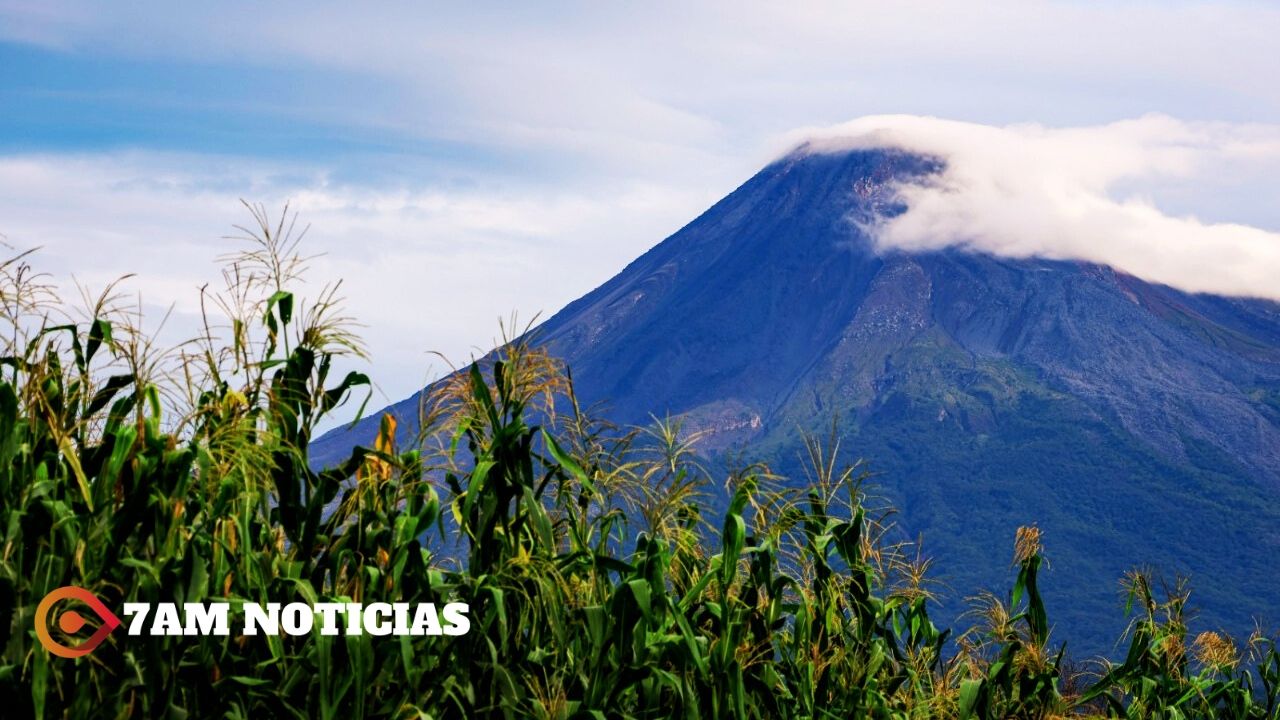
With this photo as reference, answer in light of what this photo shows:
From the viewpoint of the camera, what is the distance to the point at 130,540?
552 cm

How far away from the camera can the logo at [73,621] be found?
514 centimetres

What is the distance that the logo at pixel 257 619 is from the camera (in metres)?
5.22

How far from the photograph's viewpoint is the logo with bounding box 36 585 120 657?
203 inches

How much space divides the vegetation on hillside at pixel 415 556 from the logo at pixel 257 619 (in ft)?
0.18

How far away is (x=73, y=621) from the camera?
206 inches

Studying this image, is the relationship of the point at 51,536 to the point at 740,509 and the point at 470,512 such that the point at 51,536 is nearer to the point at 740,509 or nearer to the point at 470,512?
the point at 470,512

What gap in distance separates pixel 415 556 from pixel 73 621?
4.28ft

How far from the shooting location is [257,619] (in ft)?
18.2

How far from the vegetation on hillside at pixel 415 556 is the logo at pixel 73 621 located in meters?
0.05

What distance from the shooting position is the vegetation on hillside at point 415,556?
5.36 meters

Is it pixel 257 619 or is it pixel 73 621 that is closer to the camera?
pixel 73 621

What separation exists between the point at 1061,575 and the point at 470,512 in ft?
585

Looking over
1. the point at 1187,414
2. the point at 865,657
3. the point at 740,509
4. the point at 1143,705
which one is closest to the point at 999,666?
the point at 865,657

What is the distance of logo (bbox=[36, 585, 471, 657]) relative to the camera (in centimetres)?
522
